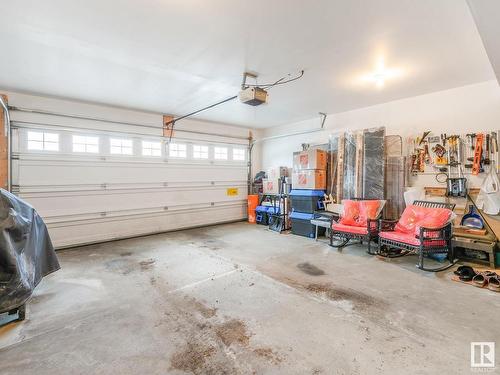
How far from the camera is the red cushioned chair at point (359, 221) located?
4051 mm

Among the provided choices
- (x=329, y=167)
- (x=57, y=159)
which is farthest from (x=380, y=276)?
(x=57, y=159)

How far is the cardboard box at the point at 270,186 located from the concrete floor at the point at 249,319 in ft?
9.87

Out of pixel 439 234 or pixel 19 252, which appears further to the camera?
pixel 439 234

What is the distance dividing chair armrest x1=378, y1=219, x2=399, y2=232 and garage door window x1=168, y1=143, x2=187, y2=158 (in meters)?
4.51

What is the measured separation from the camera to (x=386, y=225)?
4.20 meters

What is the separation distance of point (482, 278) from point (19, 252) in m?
4.75

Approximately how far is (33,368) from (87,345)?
315mm

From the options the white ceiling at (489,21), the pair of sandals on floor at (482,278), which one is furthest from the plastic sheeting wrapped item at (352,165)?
the white ceiling at (489,21)

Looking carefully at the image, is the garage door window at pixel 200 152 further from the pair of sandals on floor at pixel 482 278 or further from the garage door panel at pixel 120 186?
the pair of sandals on floor at pixel 482 278

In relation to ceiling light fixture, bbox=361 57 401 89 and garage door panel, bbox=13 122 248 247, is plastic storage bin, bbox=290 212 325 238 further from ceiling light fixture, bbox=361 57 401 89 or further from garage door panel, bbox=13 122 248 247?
ceiling light fixture, bbox=361 57 401 89

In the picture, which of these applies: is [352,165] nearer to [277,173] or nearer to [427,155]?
[427,155]

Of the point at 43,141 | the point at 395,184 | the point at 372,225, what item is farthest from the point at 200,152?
the point at 395,184

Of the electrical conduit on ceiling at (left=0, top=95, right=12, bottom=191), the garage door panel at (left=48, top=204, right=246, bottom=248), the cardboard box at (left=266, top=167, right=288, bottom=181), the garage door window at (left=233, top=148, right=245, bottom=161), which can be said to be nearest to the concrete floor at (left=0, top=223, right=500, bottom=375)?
the garage door panel at (left=48, top=204, right=246, bottom=248)

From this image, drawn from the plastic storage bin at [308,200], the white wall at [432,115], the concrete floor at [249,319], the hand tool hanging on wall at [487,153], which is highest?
the white wall at [432,115]
